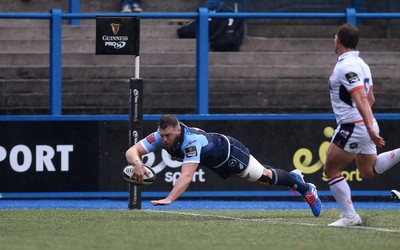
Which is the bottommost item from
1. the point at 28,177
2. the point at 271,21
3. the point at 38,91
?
the point at 28,177

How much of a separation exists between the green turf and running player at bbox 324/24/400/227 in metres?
0.50

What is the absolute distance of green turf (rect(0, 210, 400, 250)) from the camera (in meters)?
9.36

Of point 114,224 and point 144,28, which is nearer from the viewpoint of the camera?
point 114,224

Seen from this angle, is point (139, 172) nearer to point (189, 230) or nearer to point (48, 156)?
point (189, 230)

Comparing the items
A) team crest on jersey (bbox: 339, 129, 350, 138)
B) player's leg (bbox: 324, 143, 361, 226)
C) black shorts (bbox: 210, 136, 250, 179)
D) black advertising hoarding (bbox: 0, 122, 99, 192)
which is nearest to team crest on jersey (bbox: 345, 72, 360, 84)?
team crest on jersey (bbox: 339, 129, 350, 138)

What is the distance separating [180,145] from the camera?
11.8 m

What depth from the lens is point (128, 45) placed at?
13.9 metres

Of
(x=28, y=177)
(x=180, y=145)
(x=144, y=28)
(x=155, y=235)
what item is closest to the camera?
(x=155, y=235)

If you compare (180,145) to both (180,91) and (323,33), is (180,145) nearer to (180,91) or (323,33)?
(180,91)

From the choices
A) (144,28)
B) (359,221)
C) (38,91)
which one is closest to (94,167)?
(38,91)

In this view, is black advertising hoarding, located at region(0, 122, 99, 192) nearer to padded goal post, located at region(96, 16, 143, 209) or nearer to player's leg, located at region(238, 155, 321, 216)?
padded goal post, located at region(96, 16, 143, 209)

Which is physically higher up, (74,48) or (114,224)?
(74,48)

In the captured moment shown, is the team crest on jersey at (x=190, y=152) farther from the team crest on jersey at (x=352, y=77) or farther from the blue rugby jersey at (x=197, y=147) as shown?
the team crest on jersey at (x=352, y=77)

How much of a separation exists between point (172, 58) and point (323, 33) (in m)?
2.66
